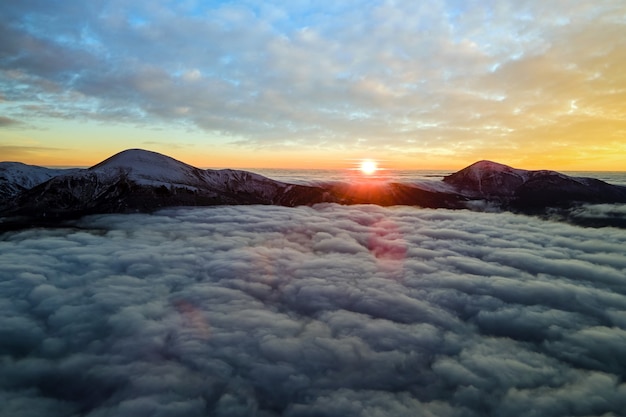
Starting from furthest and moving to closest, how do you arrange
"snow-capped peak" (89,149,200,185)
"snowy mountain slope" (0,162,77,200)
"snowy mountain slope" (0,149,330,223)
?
1. "snow-capped peak" (89,149,200,185)
2. "snowy mountain slope" (0,149,330,223)
3. "snowy mountain slope" (0,162,77,200)

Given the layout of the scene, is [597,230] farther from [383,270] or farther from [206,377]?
[206,377]

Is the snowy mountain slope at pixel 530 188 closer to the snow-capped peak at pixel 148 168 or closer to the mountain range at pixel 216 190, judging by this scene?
the mountain range at pixel 216 190

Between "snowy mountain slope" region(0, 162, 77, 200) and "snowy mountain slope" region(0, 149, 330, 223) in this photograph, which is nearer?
"snowy mountain slope" region(0, 162, 77, 200)

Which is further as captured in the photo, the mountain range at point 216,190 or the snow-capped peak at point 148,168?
the snow-capped peak at point 148,168

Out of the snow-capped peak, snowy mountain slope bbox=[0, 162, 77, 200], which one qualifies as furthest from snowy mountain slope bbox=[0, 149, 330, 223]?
snowy mountain slope bbox=[0, 162, 77, 200]

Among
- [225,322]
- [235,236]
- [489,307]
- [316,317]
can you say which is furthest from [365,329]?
[235,236]

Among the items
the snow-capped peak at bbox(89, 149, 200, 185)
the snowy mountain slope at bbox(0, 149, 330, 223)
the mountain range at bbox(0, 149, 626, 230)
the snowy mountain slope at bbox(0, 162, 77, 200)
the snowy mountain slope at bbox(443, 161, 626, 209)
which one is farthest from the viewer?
the snowy mountain slope at bbox(443, 161, 626, 209)

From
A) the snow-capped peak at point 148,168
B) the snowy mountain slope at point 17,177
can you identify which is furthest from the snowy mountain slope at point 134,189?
the snowy mountain slope at point 17,177

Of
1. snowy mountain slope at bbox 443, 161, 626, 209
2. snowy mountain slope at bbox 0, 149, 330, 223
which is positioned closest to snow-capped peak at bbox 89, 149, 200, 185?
snowy mountain slope at bbox 0, 149, 330, 223

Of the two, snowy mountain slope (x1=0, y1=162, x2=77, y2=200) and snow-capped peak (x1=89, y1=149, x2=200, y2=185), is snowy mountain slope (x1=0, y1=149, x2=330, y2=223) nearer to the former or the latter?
snow-capped peak (x1=89, y1=149, x2=200, y2=185)
